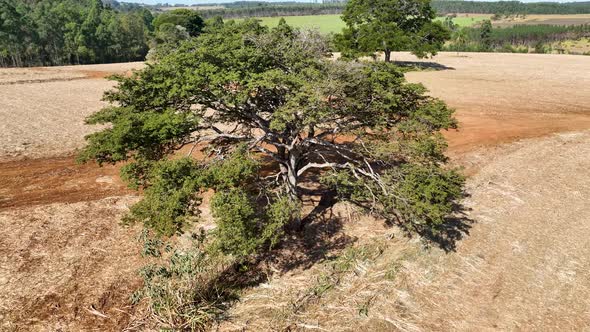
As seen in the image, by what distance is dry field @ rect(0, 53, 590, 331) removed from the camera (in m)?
10.9

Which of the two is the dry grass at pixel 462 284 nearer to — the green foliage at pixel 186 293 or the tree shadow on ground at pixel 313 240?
the tree shadow on ground at pixel 313 240

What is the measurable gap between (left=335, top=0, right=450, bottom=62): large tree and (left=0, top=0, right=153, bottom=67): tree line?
187ft

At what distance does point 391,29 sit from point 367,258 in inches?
1804

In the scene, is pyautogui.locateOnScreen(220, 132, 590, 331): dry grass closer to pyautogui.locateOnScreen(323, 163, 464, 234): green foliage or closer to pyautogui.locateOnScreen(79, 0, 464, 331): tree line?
pyautogui.locateOnScreen(79, 0, 464, 331): tree line

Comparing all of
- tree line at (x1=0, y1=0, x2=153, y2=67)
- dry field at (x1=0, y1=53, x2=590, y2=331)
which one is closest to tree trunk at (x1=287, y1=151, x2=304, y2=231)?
dry field at (x1=0, y1=53, x2=590, y2=331)

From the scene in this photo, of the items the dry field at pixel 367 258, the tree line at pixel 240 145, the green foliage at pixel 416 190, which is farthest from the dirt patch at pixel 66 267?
the green foliage at pixel 416 190

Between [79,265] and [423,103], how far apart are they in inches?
521

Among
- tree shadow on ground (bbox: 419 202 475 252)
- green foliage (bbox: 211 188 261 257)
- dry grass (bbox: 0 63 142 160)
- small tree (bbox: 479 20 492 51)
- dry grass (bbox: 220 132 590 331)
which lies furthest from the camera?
small tree (bbox: 479 20 492 51)

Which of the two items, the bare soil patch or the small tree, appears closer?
the bare soil patch

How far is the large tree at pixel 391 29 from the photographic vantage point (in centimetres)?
5166

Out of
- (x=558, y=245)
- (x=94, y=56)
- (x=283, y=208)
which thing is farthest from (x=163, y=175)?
(x=94, y=56)

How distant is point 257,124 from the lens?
43.7 ft

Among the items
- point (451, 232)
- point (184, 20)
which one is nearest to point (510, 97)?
point (451, 232)

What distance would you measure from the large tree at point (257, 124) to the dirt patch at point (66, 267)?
11.2 feet
